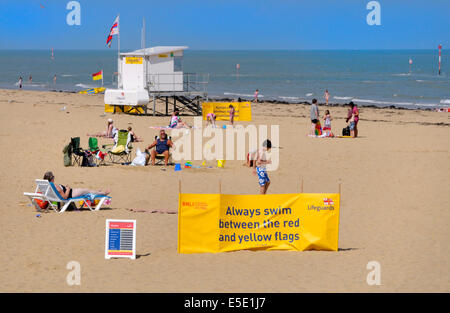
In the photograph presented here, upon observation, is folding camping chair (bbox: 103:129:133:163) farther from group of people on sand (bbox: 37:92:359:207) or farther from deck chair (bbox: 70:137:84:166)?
deck chair (bbox: 70:137:84:166)

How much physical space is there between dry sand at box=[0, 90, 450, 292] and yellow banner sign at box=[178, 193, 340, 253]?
0.57 ft

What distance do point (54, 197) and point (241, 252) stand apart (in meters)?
4.36

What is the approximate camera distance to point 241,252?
1062 cm

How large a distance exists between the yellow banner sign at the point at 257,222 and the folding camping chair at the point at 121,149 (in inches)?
353

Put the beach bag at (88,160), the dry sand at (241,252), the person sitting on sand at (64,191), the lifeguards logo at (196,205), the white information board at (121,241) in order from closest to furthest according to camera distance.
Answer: the dry sand at (241,252)
the lifeguards logo at (196,205)
the white information board at (121,241)
the person sitting on sand at (64,191)
the beach bag at (88,160)

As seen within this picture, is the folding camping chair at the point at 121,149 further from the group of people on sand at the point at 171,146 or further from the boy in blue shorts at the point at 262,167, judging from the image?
the boy in blue shorts at the point at 262,167

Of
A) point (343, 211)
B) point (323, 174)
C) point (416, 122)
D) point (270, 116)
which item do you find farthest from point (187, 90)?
point (343, 211)

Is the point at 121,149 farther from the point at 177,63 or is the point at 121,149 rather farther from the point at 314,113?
the point at 177,63

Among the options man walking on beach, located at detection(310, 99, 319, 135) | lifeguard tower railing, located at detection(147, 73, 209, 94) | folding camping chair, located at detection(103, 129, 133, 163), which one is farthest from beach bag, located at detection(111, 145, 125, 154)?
lifeguard tower railing, located at detection(147, 73, 209, 94)

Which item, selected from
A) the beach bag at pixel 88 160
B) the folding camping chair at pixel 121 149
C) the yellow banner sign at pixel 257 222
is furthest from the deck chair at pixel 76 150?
the yellow banner sign at pixel 257 222

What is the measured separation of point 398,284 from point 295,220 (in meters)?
1.89

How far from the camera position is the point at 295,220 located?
1066cm

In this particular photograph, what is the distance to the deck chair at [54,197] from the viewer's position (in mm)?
13055
